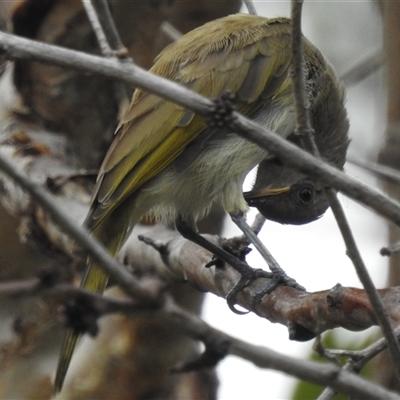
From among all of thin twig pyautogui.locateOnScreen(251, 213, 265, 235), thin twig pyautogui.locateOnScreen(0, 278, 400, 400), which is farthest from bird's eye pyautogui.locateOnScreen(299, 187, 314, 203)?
thin twig pyautogui.locateOnScreen(0, 278, 400, 400)

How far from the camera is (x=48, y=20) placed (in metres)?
4.81

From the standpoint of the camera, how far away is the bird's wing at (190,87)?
3.29 meters

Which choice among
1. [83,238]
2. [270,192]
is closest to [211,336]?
[83,238]

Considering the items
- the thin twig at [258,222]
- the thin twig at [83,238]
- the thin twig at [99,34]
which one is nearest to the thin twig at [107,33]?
the thin twig at [99,34]

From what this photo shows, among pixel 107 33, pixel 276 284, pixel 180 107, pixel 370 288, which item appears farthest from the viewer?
pixel 180 107

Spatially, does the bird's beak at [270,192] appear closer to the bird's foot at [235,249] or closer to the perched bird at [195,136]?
the perched bird at [195,136]

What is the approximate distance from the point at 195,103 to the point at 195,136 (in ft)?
5.17

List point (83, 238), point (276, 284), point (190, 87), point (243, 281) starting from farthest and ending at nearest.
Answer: point (190, 87)
point (243, 281)
point (276, 284)
point (83, 238)

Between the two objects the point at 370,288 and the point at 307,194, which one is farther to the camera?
the point at 307,194

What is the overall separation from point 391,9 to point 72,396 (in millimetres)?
2540

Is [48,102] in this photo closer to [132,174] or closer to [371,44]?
[132,174]

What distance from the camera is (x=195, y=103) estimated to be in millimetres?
1759

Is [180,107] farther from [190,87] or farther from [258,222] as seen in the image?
[258,222]

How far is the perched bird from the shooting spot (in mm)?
3301
